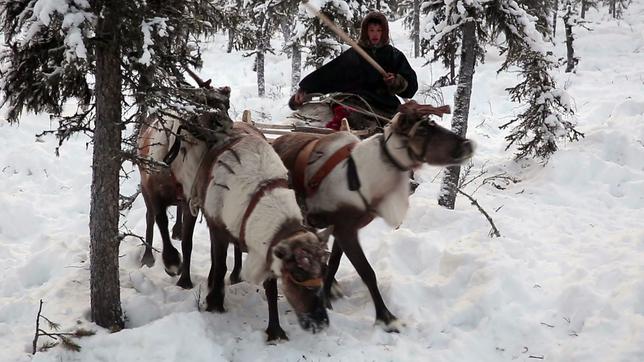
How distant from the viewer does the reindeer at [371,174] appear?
440cm

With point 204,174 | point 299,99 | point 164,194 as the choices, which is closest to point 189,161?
point 204,174

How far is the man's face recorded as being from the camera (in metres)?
6.68

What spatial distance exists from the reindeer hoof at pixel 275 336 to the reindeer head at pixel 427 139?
1852mm

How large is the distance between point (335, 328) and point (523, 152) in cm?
790

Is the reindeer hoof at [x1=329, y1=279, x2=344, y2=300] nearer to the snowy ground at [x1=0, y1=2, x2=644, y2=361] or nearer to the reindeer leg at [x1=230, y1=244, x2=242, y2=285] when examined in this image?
the snowy ground at [x1=0, y1=2, x2=644, y2=361]

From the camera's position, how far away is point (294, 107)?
6.73 m

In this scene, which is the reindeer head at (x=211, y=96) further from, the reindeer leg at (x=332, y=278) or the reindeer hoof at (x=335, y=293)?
the reindeer hoof at (x=335, y=293)

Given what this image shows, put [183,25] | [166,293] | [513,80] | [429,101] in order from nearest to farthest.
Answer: [183,25] < [166,293] < [429,101] < [513,80]

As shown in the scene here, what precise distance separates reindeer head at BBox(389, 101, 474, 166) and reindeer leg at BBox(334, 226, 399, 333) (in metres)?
0.90

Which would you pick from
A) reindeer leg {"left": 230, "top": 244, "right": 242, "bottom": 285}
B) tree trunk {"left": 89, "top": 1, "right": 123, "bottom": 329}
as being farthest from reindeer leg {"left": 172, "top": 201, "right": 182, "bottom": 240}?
tree trunk {"left": 89, "top": 1, "right": 123, "bottom": 329}

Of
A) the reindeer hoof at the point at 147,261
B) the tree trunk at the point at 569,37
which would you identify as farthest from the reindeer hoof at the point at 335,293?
the tree trunk at the point at 569,37

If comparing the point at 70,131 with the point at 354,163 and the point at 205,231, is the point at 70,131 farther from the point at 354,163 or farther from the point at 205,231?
the point at 205,231

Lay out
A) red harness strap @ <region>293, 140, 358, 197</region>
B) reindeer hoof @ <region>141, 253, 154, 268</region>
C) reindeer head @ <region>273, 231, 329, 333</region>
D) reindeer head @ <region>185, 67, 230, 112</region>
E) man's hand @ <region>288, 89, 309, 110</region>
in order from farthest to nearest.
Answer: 1. man's hand @ <region>288, 89, 309, 110</region>
2. reindeer hoof @ <region>141, 253, 154, 268</region>
3. red harness strap @ <region>293, 140, 358, 197</region>
4. reindeer head @ <region>185, 67, 230, 112</region>
5. reindeer head @ <region>273, 231, 329, 333</region>

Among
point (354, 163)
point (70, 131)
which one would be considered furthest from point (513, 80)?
point (70, 131)
